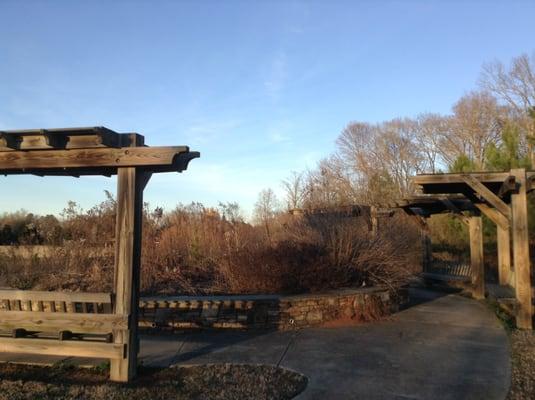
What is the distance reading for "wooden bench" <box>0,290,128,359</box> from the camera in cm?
525

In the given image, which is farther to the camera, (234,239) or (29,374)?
(234,239)

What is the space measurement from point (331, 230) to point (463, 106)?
29951 millimetres

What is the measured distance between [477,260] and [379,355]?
7157 mm

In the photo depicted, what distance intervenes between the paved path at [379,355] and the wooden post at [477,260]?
317 centimetres

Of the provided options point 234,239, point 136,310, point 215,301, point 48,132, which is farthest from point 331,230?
point 48,132

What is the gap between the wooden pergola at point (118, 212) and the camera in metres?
5.23

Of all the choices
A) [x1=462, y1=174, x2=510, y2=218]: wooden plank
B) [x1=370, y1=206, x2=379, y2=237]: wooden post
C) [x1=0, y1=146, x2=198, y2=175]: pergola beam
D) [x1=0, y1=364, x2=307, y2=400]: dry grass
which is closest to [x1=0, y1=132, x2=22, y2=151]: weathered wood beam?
[x1=0, y1=146, x2=198, y2=175]: pergola beam

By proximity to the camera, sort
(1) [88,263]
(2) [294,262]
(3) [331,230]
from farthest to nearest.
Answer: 1. (1) [88,263]
2. (3) [331,230]
3. (2) [294,262]

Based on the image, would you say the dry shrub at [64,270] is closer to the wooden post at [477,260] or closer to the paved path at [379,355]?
the paved path at [379,355]

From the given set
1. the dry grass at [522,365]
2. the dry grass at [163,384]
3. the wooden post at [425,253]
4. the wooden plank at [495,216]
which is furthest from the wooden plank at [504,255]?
the dry grass at [163,384]

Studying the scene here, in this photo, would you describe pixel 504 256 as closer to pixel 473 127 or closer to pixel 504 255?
pixel 504 255

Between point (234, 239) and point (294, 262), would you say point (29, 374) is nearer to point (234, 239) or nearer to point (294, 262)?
point (294, 262)

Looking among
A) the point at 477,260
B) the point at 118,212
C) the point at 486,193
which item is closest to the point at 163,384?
the point at 118,212

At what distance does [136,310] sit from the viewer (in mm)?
5375
